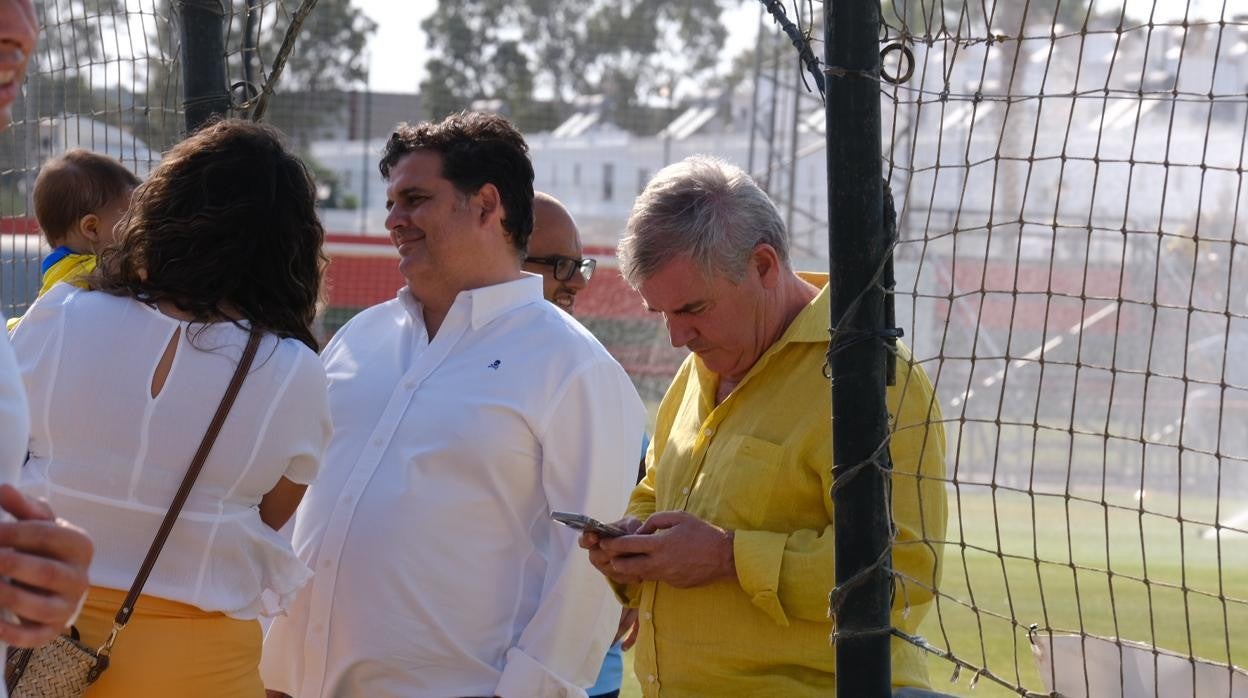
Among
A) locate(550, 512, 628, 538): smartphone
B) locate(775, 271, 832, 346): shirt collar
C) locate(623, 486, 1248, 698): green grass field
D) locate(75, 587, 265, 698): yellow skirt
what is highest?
locate(775, 271, 832, 346): shirt collar

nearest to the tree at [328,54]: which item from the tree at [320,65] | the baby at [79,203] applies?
the tree at [320,65]

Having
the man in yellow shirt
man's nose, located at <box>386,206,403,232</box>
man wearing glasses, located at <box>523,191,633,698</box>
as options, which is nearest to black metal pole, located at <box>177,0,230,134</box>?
man's nose, located at <box>386,206,403,232</box>

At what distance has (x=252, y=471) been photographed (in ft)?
8.02

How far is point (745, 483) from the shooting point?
2588 millimetres

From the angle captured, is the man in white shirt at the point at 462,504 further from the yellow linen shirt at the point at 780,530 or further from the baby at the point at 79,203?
the baby at the point at 79,203

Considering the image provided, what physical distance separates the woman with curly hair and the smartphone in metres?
0.46

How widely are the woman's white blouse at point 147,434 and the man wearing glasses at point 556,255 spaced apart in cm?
150

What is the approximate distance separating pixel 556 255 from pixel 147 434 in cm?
170

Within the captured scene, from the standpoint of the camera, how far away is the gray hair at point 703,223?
8.90 feet

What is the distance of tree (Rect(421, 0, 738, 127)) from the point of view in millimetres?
49250

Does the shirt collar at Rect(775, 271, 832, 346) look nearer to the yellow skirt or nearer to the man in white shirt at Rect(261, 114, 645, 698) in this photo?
the man in white shirt at Rect(261, 114, 645, 698)

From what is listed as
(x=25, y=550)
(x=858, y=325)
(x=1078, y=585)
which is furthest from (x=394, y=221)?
(x=1078, y=585)

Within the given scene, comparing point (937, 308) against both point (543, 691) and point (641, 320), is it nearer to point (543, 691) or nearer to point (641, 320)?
point (641, 320)

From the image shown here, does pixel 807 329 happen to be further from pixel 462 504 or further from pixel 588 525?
pixel 462 504
